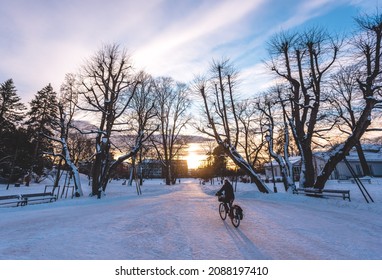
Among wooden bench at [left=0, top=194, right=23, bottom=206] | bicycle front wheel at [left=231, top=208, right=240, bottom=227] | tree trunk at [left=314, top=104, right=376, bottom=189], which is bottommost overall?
bicycle front wheel at [left=231, top=208, right=240, bottom=227]

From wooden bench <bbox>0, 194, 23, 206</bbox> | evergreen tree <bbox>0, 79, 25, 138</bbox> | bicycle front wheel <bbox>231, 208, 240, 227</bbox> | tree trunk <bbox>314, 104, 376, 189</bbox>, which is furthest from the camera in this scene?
evergreen tree <bbox>0, 79, 25, 138</bbox>

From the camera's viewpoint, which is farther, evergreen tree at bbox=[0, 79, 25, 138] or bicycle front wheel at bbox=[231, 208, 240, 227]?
evergreen tree at bbox=[0, 79, 25, 138]

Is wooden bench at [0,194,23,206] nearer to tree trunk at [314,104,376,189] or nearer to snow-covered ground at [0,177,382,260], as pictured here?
snow-covered ground at [0,177,382,260]

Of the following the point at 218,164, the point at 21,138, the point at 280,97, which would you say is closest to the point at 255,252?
the point at 280,97

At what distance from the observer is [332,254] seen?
4883 millimetres

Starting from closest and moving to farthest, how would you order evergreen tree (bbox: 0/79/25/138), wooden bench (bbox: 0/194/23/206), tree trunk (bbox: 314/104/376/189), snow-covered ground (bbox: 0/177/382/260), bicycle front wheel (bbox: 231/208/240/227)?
1. snow-covered ground (bbox: 0/177/382/260)
2. bicycle front wheel (bbox: 231/208/240/227)
3. wooden bench (bbox: 0/194/23/206)
4. tree trunk (bbox: 314/104/376/189)
5. evergreen tree (bbox: 0/79/25/138)

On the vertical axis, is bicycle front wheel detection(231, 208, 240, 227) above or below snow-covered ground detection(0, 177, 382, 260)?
above

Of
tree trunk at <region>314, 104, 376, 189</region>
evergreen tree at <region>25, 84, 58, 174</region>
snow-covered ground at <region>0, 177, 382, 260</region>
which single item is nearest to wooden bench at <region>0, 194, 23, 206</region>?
snow-covered ground at <region>0, 177, 382, 260</region>

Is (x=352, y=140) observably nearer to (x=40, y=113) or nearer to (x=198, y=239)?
(x=198, y=239)

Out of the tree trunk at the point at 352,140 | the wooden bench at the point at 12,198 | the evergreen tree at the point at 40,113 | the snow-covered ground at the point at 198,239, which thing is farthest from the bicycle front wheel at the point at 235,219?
the evergreen tree at the point at 40,113

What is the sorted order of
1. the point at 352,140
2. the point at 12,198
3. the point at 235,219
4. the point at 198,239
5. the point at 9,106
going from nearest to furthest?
1. the point at 198,239
2. the point at 235,219
3. the point at 12,198
4. the point at 352,140
5. the point at 9,106

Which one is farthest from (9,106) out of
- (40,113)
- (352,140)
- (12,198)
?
(352,140)

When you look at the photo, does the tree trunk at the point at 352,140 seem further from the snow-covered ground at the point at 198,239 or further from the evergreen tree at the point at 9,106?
the evergreen tree at the point at 9,106

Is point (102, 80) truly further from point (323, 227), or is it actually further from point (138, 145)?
point (323, 227)
